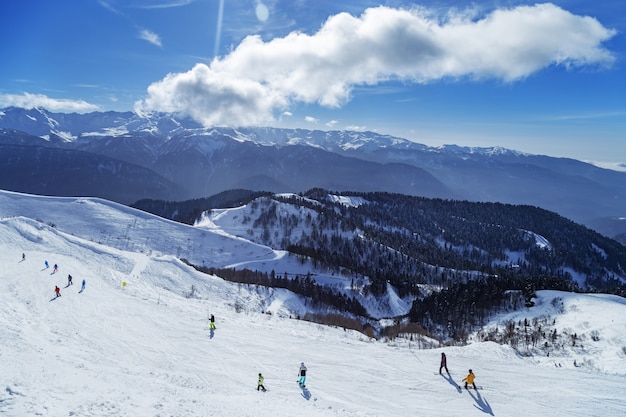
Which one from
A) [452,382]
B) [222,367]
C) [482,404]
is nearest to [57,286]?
[222,367]

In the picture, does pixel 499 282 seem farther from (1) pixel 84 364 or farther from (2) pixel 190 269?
(1) pixel 84 364

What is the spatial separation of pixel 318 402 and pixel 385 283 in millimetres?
105978

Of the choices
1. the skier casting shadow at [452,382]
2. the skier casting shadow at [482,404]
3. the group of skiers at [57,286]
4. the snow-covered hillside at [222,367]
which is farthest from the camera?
the group of skiers at [57,286]

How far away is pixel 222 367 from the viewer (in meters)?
31.2

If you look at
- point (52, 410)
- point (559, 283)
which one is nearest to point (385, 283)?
point (559, 283)

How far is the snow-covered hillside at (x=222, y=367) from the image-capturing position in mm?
22594

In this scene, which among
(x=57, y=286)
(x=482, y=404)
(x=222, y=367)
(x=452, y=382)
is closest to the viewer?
(x=482, y=404)

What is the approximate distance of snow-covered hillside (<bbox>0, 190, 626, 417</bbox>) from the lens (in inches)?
890

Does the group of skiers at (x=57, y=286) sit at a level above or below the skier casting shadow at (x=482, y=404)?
above

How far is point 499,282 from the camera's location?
102188 millimetres

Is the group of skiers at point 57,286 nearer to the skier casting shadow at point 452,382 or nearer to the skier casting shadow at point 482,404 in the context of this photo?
the skier casting shadow at point 452,382

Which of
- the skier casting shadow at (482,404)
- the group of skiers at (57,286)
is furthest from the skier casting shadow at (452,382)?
the group of skiers at (57,286)

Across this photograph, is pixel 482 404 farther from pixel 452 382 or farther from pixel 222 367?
pixel 222 367

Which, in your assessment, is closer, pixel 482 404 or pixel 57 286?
pixel 482 404
